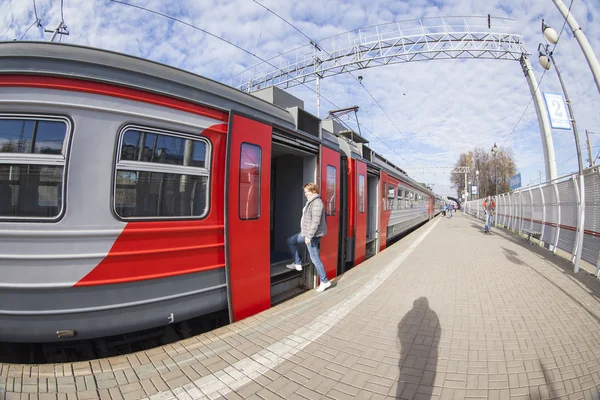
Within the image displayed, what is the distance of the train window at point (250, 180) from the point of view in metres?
3.30

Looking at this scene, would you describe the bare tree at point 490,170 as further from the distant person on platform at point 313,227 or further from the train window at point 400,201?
Answer: the distant person on platform at point 313,227

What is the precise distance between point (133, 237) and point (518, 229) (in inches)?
616

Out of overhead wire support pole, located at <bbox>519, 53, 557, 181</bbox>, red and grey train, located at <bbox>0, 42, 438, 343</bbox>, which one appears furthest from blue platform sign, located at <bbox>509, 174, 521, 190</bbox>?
red and grey train, located at <bbox>0, 42, 438, 343</bbox>

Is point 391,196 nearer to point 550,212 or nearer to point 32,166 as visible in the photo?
point 550,212

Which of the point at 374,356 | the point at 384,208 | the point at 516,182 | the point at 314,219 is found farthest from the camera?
the point at 516,182

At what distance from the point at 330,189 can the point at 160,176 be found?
125 inches

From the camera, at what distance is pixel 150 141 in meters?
2.66

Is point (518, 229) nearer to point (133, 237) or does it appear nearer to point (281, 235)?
point (281, 235)

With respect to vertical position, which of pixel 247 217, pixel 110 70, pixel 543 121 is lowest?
pixel 247 217

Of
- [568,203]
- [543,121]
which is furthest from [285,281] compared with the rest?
[543,121]

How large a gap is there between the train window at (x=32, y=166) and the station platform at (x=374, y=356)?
4.46 feet

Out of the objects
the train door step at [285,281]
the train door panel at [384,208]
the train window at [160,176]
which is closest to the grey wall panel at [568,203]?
the train door panel at [384,208]

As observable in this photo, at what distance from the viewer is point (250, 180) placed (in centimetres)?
343

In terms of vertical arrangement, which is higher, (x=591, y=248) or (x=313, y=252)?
(x=313, y=252)
